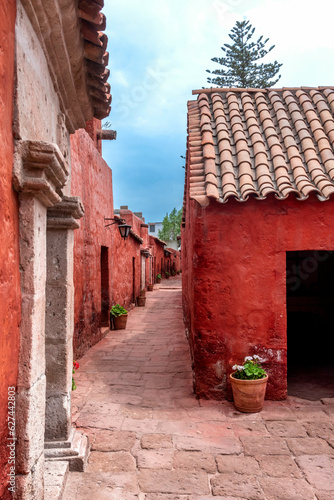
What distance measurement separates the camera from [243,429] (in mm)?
4395

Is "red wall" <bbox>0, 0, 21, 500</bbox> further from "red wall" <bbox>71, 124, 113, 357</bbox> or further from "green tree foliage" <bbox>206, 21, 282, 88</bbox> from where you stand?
"green tree foliage" <bbox>206, 21, 282, 88</bbox>

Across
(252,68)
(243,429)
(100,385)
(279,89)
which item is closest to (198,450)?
(243,429)

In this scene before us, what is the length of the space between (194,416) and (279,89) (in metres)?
6.31

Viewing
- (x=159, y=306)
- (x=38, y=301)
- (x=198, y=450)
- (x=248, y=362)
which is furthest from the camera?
(x=159, y=306)

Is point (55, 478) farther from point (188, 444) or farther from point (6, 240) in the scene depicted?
point (6, 240)

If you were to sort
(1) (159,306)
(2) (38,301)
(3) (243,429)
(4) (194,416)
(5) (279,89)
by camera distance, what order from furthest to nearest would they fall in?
1. (1) (159,306)
2. (5) (279,89)
3. (4) (194,416)
4. (3) (243,429)
5. (2) (38,301)

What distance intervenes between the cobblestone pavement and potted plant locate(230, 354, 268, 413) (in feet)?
0.39

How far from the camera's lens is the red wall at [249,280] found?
524 cm

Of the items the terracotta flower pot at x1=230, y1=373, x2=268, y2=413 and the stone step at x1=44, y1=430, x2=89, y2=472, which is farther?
the terracotta flower pot at x1=230, y1=373, x2=268, y2=413

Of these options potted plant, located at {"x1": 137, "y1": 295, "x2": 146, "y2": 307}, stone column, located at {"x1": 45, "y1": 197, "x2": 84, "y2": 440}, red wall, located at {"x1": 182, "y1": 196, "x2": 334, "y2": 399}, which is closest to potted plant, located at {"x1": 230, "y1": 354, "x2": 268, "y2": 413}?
red wall, located at {"x1": 182, "y1": 196, "x2": 334, "y2": 399}

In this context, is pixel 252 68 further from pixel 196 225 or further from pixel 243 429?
pixel 243 429

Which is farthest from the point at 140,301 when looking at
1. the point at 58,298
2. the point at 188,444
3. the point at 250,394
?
the point at 58,298

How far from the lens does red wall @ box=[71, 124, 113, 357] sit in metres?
7.60

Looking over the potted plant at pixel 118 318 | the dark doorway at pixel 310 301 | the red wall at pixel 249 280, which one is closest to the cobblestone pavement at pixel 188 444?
the red wall at pixel 249 280
